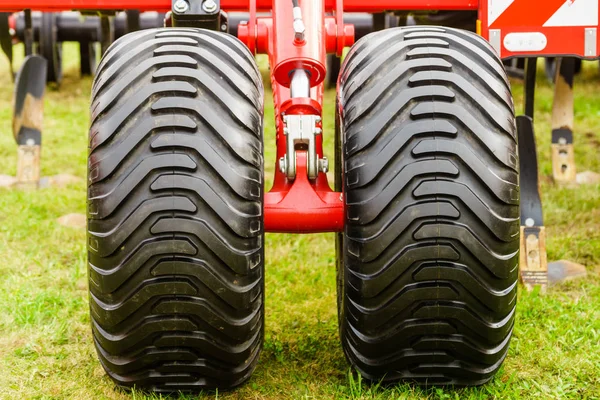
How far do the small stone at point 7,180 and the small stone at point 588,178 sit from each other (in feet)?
10.7

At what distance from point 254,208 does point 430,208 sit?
17.2 inches

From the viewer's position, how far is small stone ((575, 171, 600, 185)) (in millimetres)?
4713

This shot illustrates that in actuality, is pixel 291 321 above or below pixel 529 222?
below

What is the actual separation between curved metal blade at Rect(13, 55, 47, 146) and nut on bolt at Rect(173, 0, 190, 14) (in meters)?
2.21

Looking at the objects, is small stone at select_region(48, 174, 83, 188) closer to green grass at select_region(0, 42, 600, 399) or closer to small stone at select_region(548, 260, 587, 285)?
green grass at select_region(0, 42, 600, 399)

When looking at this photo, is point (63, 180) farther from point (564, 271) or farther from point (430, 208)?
point (430, 208)

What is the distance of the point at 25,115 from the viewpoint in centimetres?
473

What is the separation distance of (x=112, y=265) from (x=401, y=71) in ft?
2.91

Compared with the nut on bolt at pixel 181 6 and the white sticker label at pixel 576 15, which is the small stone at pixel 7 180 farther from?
the white sticker label at pixel 576 15

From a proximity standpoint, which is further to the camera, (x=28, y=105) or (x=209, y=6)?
(x=28, y=105)

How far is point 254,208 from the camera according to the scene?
6.68ft

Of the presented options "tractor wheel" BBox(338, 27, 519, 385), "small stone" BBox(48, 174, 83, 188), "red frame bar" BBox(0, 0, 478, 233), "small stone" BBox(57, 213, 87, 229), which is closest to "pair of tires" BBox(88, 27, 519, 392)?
"tractor wheel" BBox(338, 27, 519, 385)

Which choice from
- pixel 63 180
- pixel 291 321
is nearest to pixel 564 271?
pixel 291 321

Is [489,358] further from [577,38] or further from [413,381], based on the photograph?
[577,38]
